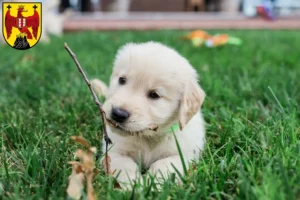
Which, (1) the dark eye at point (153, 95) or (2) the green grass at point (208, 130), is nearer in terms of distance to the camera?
(2) the green grass at point (208, 130)

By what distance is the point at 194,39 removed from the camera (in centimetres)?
710

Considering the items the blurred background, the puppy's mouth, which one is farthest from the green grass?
the blurred background

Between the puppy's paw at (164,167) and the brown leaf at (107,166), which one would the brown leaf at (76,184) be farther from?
the puppy's paw at (164,167)

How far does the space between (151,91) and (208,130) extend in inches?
24.4

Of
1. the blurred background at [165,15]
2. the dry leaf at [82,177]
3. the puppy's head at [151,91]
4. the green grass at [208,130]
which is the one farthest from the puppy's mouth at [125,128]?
the blurred background at [165,15]

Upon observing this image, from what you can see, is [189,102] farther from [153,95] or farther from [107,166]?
[107,166]

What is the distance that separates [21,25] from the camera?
2102 millimetres

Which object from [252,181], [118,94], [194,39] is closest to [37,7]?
[118,94]

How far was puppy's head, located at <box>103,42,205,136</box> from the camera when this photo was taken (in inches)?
86.4

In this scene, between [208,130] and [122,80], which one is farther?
[208,130]

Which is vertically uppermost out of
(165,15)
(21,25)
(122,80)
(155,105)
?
(21,25)

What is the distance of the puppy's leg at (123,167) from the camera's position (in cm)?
206

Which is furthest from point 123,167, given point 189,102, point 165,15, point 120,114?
point 165,15

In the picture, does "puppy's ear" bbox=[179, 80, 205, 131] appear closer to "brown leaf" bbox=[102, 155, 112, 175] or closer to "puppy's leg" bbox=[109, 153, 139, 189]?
"puppy's leg" bbox=[109, 153, 139, 189]
